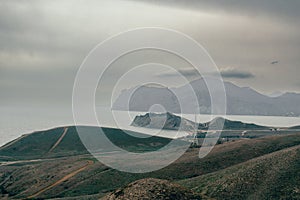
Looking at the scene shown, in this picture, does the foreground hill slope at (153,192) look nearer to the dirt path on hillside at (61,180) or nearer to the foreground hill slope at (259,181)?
the foreground hill slope at (259,181)

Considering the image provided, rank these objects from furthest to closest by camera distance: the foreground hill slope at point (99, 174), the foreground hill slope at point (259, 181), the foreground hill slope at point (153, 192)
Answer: the foreground hill slope at point (99, 174), the foreground hill slope at point (259, 181), the foreground hill slope at point (153, 192)

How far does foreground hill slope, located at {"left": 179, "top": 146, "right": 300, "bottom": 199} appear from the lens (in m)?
75.6

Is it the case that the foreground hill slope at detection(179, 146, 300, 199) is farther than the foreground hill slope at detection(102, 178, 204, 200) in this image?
Yes

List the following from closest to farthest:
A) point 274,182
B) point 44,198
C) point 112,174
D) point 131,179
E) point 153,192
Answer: point 153,192
point 274,182
point 44,198
point 131,179
point 112,174

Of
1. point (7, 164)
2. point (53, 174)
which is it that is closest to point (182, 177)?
point (53, 174)

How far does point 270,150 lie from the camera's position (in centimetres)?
13150

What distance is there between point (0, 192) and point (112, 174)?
141 ft

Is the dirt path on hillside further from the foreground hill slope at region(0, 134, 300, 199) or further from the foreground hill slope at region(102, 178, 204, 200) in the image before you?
the foreground hill slope at region(102, 178, 204, 200)

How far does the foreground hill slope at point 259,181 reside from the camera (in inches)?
2975

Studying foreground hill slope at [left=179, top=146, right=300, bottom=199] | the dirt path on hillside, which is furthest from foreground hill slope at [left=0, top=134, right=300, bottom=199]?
foreground hill slope at [left=179, top=146, right=300, bottom=199]

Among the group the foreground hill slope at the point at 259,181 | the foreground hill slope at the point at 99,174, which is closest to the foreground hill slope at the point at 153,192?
the foreground hill slope at the point at 259,181

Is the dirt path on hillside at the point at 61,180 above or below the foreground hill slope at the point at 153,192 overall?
below

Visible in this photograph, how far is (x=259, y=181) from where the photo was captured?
8169 centimetres

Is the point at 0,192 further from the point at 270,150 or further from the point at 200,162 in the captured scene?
the point at 270,150
